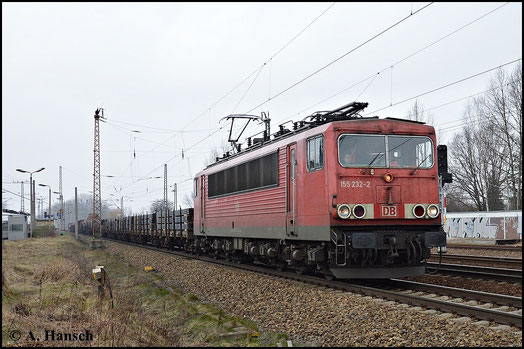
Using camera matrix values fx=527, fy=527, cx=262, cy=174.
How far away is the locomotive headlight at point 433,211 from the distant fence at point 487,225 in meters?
18.5

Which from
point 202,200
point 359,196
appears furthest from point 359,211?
point 202,200

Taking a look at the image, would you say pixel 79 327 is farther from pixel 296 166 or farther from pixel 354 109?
pixel 354 109

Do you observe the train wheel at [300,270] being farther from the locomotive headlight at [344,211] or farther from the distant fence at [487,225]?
the distant fence at [487,225]

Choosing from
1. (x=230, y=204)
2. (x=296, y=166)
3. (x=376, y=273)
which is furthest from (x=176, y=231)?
(x=376, y=273)

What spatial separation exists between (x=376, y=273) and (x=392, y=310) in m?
2.42

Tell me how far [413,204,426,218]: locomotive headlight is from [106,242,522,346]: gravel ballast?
7.51 feet

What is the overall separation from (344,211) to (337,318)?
2.93 meters

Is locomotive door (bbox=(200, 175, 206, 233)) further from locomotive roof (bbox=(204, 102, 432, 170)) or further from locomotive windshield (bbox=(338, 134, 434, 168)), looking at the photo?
locomotive windshield (bbox=(338, 134, 434, 168))

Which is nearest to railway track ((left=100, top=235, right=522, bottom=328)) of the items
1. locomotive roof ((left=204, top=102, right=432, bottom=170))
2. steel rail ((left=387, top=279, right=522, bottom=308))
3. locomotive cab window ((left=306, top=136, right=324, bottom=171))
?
steel rail ((left=387, top=279, right=522, bottom=308))

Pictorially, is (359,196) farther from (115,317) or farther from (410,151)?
(115,317)

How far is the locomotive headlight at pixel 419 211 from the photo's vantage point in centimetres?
1092

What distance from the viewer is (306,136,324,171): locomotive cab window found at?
11.1m

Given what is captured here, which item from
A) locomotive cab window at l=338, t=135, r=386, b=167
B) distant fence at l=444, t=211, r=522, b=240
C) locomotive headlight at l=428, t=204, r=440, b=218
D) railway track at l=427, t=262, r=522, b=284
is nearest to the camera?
locomotive cab window at l=338, t=135, r=386, b=167

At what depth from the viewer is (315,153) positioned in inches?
449
